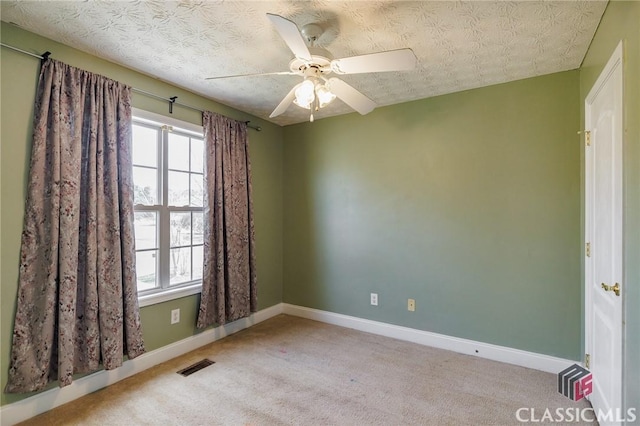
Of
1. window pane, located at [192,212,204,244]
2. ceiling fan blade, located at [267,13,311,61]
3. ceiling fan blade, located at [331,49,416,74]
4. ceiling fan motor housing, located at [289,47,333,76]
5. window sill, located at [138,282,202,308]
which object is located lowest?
window sill, located at [138,282,202,308]

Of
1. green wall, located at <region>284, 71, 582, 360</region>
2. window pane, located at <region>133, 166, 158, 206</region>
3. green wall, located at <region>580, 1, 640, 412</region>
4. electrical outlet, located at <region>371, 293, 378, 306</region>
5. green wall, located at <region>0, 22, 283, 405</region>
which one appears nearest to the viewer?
green wall, located at <region>580, 1, 640, 412</region>

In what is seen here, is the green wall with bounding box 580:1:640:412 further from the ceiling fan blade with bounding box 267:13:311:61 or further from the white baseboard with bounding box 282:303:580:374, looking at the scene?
the ceiling fan blade with bounding box 267:13:311:61

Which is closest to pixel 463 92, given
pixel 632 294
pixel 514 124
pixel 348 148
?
pixel 514 124

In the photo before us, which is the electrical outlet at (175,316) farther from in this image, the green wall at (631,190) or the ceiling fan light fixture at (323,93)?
the green wall at (631,190)

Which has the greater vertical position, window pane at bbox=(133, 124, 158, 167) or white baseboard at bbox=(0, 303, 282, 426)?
window pane at bbox=(133, 124, 158, 167)

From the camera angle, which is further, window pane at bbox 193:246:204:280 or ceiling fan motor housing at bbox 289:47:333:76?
window pane at bbox 193:246:204:280

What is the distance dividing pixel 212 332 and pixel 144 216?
1.35 m

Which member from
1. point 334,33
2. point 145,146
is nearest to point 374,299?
point 334,33

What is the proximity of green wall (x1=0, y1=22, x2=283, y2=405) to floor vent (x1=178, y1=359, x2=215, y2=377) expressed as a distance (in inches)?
Answer: 13.4

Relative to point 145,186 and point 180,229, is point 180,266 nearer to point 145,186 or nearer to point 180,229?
point 180,229

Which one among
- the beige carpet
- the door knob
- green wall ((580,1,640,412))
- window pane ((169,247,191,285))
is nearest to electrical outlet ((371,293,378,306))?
the beige carpet

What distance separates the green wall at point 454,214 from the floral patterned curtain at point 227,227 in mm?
770

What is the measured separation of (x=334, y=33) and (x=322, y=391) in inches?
98.0

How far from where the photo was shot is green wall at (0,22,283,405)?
6.33 ft
